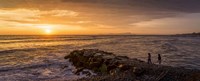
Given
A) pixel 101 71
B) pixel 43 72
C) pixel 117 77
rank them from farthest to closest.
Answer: pixel 43 72 < pixel 101 71 < pixel 117 77

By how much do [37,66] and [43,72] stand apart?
4465 mm

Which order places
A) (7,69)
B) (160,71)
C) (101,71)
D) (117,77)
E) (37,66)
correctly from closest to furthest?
(117,77)
(160,71)
(101,71)
(7,69)
(37,66)

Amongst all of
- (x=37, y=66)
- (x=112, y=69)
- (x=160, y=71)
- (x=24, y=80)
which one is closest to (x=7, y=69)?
(x=37, y=66)

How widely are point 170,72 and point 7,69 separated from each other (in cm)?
1787

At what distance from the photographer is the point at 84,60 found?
30.3 metres

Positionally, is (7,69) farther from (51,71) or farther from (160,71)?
(160,71)

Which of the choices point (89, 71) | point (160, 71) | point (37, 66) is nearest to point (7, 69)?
point (37, 66)

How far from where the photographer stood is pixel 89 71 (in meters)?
24.8

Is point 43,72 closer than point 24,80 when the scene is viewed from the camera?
No

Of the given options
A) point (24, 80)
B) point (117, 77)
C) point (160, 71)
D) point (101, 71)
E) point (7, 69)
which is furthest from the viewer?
point (7, 69)

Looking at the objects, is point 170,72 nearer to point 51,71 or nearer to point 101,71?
point 101,71

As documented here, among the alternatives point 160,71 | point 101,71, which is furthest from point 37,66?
point 160,71

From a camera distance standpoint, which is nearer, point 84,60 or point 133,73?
point 133,73

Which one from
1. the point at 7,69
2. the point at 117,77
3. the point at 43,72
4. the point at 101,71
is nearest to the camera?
the point at 117,77
